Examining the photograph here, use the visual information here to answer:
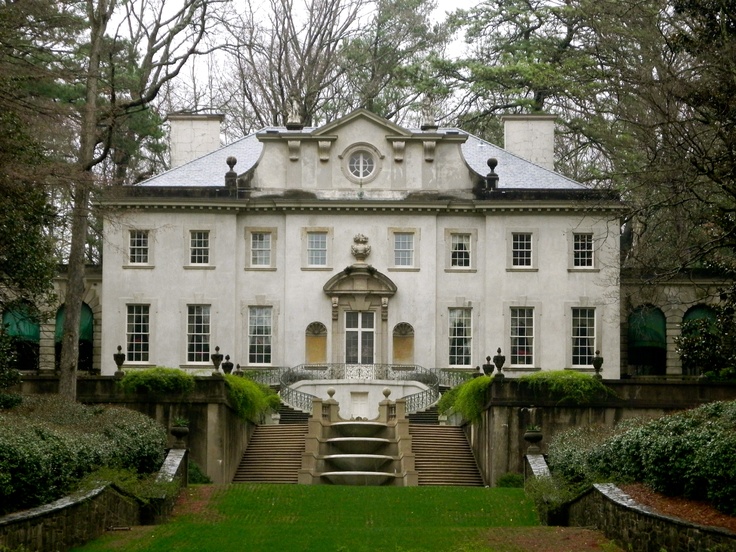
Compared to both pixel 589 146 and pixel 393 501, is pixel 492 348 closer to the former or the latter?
pixel 589 146

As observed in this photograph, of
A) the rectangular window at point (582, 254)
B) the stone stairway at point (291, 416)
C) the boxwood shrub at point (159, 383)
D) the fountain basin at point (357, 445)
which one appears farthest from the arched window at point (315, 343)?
the boxwood shrub at point (159, 383)

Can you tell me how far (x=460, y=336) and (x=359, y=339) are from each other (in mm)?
3297

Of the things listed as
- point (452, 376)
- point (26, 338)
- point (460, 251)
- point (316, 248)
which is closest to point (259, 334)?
point (316, 248)

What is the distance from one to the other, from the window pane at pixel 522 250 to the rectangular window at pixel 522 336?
1546mm

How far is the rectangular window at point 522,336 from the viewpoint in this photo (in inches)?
1818

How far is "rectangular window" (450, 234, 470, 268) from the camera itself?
4705 centimetres

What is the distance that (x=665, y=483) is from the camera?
22.3 m

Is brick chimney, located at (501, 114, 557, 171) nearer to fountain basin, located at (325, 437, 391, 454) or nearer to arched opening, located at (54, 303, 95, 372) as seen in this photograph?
arched opening, located at (54, 303, 95, 372)

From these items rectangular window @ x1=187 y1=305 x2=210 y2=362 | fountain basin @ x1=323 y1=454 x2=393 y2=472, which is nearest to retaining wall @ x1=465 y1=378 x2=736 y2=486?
fountain basin @ x1=323 y1=454 x2=393 y2=472

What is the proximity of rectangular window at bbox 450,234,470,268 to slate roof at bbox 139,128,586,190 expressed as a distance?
2080mm

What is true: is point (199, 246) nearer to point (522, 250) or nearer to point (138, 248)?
point (138, 248)

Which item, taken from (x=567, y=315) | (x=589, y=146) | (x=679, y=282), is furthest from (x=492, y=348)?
(x=589, y=146)

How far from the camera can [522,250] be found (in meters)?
46.8

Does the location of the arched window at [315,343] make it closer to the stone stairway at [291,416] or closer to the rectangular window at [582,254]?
the stone stairway at [291,416]
